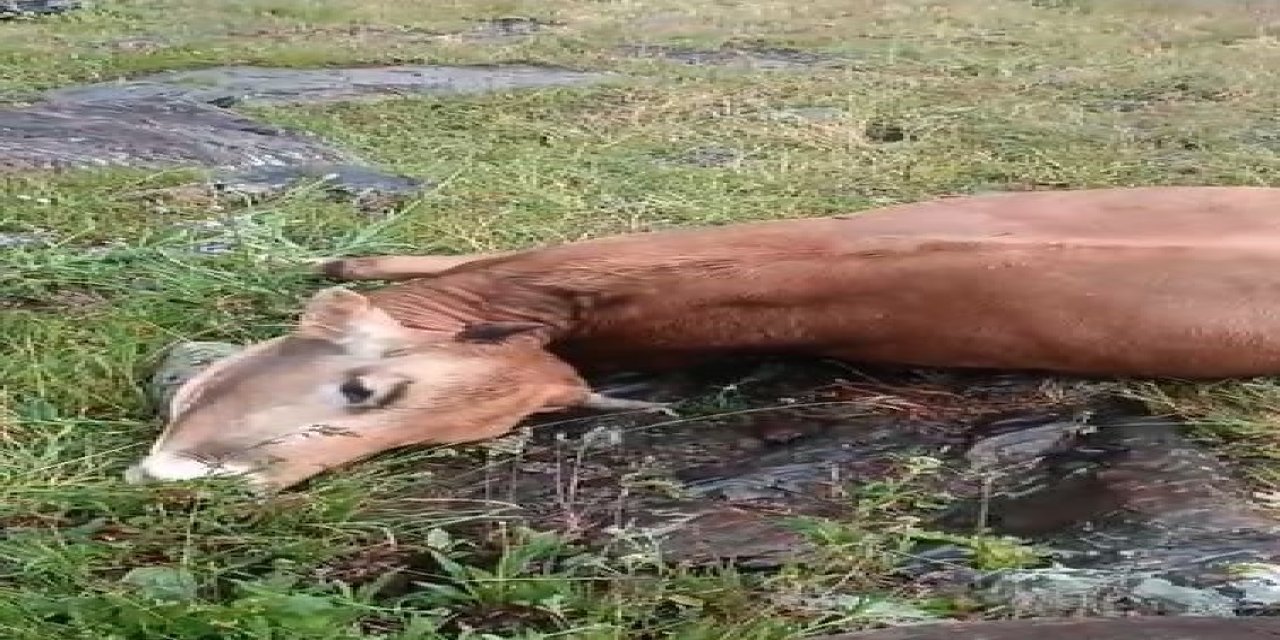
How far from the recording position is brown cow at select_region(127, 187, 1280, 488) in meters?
3.43

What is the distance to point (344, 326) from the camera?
11.8 ft

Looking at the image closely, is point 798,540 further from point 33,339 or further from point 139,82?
point 139,82

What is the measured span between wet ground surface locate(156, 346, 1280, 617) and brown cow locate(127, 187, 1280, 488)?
9cm

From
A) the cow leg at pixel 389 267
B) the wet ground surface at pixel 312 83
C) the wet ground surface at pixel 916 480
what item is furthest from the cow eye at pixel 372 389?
the wet ground surface at pixel 312 83

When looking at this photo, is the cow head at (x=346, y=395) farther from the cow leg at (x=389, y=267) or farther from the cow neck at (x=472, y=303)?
the cow leg at (x=389, y=267)

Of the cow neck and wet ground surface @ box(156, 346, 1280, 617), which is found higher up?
the cow neck

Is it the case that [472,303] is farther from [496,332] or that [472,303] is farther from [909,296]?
[909,296]

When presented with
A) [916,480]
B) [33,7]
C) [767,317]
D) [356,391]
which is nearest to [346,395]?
[356,391]

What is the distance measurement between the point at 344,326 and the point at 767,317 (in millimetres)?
891

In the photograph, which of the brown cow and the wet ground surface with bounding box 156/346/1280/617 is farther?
the brown cow

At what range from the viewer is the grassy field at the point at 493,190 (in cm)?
261

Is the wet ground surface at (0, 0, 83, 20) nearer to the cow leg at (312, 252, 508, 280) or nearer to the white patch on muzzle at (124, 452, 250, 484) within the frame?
the cow leg at (312, 252, 508, 280)

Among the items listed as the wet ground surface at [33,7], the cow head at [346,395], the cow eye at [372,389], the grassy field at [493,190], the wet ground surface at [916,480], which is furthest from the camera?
the wet ground surface at [33,7]

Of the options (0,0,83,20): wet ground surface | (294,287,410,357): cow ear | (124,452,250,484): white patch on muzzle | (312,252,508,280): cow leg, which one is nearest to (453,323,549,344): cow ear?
(294,287,410,357): cow ear
